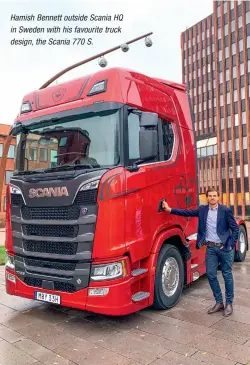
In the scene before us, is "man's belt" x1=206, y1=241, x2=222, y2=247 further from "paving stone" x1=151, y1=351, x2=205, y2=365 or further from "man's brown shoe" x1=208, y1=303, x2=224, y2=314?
"paving stone" x1=151, y1=351, x2=205, y2=365

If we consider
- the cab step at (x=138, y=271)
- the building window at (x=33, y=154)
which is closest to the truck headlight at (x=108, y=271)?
the cab step at (x=138, y=271)

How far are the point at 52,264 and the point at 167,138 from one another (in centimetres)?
254

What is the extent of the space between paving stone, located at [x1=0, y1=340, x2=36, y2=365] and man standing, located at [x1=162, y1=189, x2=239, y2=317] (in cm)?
262

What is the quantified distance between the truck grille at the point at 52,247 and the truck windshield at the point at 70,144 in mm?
1020

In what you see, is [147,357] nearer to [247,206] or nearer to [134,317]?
[134,317]

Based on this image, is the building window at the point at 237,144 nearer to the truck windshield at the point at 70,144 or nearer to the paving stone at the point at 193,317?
the paving stone at the point at 193,317

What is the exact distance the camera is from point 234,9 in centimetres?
5538

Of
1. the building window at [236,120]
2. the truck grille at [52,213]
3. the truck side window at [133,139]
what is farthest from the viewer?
the building window at [236,120]

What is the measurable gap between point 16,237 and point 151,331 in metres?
2.31

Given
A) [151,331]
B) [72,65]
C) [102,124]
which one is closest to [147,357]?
[151,331]

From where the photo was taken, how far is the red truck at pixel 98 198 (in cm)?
431

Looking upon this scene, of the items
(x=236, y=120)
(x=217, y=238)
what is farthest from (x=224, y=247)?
(x=236, y=120)

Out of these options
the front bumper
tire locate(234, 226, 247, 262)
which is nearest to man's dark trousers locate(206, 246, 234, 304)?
the front bumper

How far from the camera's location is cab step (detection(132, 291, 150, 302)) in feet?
14.6
